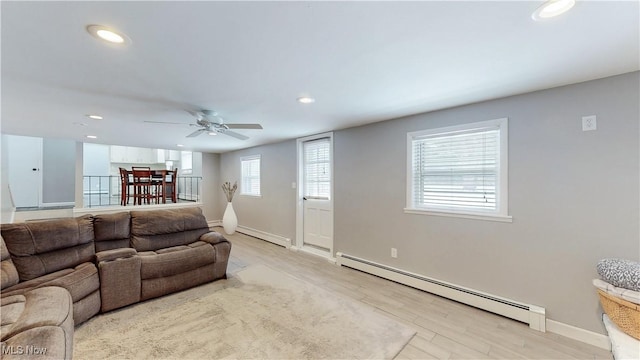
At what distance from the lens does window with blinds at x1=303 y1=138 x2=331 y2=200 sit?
177 inches

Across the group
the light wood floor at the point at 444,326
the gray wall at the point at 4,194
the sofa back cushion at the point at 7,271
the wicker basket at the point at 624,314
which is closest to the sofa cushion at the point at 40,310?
the sofa back cushion at the point at 7,271

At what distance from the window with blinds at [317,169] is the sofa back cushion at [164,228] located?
1.94m

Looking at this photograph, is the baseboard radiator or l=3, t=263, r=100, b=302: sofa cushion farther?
the baseboard radiator

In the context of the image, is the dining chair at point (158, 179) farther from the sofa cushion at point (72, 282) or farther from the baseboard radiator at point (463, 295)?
the baseboard radiator at point (463, 295)

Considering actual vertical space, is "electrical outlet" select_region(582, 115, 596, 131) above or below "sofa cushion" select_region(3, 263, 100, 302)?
above

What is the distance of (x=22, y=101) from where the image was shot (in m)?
2.61

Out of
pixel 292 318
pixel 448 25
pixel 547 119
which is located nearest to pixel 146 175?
pixel 292 318

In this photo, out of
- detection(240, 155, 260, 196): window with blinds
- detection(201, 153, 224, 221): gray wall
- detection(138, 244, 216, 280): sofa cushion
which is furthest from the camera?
detection(201, 153, 224, 221): gray wall

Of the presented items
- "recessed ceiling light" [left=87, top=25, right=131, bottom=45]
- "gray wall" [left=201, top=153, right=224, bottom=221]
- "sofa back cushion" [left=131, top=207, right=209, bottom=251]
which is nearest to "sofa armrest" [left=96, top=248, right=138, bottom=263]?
"sofa back cushion" [left=131, top=207, right=209, bottom=251]

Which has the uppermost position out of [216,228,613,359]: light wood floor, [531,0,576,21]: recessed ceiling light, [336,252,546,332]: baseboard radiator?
[531,0,576,21]: recessed ceiling light

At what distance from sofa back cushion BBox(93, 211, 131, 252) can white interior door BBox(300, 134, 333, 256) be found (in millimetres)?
2719

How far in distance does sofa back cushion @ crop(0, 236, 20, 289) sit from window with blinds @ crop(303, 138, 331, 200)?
3598mm

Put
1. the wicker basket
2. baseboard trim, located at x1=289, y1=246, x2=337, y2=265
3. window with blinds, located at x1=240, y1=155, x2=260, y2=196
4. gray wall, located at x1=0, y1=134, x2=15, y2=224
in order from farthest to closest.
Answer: window with blinds, located at x1=240, y1=155, x2=260, y2=196 < baseboard trim, located at x1=289, y1=246, x2=337, y2=265 < gray wall, located at x1=0, y1=134, x2=15, y2=224 < the wicker basket

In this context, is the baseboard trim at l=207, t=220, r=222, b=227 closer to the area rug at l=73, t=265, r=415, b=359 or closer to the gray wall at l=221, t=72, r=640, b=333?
→ the area rug at l=73, t=265, r=415, b=359
